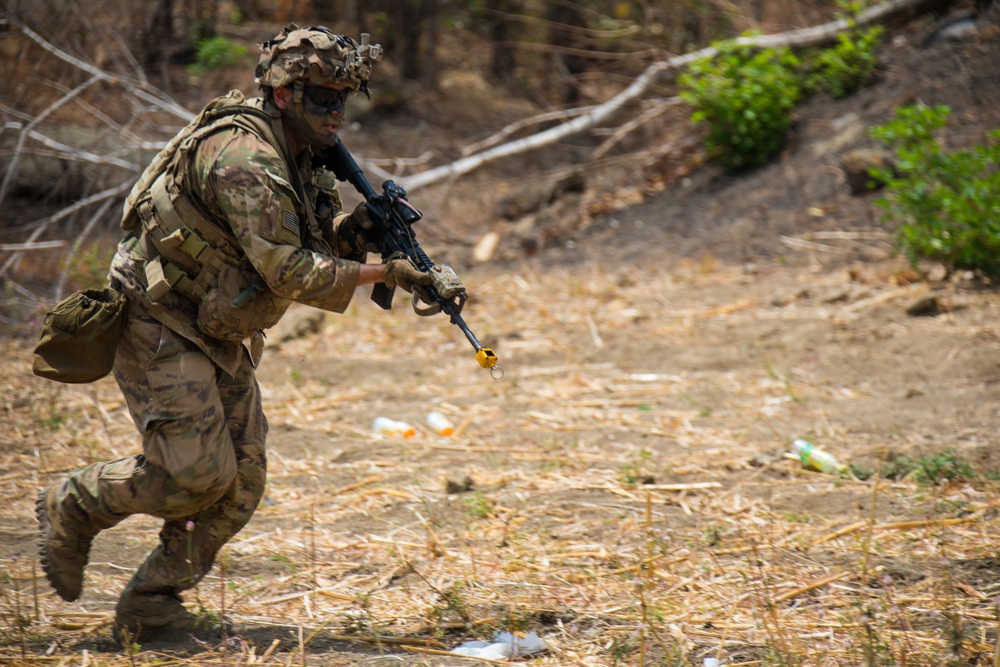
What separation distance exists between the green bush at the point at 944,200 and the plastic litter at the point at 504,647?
4.80m

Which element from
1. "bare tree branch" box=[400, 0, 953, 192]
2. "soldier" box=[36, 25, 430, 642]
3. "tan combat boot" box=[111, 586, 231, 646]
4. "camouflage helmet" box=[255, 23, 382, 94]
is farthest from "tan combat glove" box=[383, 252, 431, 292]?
"bare tree branch" box=[400, 0, 953, 192]

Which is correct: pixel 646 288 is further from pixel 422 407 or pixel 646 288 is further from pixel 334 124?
pixel 334 124

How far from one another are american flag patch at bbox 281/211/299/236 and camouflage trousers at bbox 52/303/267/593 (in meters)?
0.49

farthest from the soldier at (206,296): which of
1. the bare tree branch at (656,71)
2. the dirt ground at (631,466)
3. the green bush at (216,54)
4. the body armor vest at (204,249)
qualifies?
the green bush at (216,54)

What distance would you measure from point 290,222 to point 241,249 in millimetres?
235

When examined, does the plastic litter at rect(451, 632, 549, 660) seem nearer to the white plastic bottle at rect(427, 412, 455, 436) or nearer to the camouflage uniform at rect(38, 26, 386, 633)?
the camouflage uniform at rect(38, 26, 386, 633)

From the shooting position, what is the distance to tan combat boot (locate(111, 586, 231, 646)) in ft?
10.2

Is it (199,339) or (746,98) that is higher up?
(746,98)

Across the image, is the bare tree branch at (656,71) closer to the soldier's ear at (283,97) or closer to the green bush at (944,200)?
the green bush at (944,200)

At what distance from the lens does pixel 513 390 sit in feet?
20.0

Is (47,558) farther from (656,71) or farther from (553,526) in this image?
(656,71)

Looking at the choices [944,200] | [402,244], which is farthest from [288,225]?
[944,200]

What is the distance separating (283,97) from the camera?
303 centimetres

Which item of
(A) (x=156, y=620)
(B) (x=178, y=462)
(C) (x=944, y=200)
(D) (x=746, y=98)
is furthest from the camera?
(D) (x=746, y=98)
